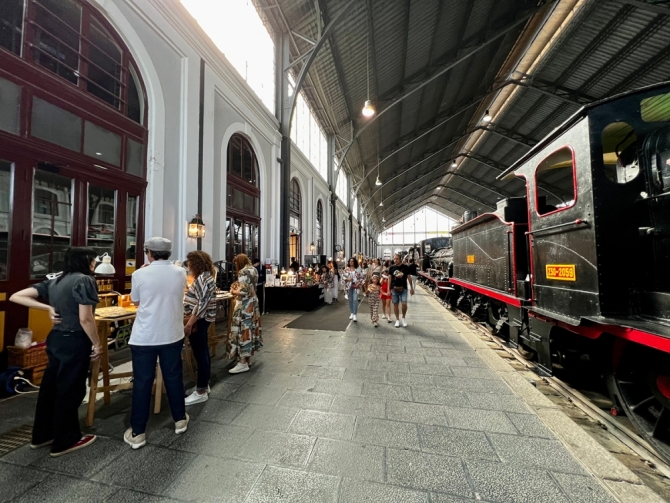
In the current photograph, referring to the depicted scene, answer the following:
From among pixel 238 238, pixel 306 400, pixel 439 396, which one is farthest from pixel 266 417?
pixel 238 238

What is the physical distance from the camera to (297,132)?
13.3 meters

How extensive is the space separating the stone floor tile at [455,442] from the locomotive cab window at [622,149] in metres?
2.49

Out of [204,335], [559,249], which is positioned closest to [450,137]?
[559,249]

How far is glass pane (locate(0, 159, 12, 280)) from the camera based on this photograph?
3.47 m

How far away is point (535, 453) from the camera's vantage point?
2150 millimetres

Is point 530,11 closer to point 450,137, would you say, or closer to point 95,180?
point 450,137

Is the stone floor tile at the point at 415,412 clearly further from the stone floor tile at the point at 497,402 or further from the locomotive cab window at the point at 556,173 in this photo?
the locomotive cab window at the point at 556,173

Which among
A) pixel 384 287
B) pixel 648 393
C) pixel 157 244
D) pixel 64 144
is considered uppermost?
pixel 64 144

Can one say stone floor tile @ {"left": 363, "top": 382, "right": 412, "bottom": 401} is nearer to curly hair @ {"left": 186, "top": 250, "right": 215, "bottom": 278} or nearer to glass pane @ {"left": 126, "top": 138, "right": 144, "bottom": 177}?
curly hair @ {"left": 186, "top": 250, "right": 215, "bottom": 278}

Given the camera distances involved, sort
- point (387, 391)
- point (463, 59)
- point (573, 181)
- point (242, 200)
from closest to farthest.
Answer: point (573, 181) < point (387, 391) < point (242, 200) < point (463, 59)

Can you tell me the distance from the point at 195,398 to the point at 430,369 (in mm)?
2843

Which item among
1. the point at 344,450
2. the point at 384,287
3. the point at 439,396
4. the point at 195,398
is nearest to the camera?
the point at 344,450

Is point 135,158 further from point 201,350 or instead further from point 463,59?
point 463,59

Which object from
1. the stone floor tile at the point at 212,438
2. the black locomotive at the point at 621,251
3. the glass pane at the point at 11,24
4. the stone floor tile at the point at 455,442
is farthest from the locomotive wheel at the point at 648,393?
the glass pane at the point at 11,24
